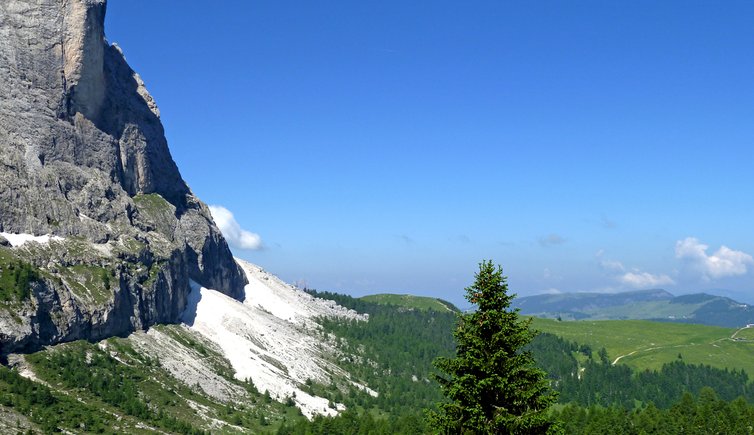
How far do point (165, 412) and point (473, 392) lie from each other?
18278 cm

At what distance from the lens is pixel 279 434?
→ 178 m

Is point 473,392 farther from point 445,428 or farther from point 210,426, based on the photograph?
point 210,426

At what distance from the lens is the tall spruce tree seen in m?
31.5

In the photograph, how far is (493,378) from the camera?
1241 inches

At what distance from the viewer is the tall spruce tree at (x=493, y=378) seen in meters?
31.5

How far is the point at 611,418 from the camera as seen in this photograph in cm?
16512

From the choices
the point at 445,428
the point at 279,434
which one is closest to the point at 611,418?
the point at 279,434

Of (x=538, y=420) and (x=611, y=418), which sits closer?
(x=538, y=420)

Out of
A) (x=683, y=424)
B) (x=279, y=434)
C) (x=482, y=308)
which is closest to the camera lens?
(x=482, y=308)

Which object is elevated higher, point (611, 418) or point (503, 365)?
point (503, 365)

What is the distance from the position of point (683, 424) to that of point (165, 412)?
138 meters

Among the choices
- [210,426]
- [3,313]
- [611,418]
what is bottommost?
[210,426]

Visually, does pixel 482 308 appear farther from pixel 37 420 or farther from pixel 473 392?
pixel 37 420

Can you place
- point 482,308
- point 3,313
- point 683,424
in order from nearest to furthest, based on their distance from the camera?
point 482,308, point 683,424, point 3,313
